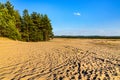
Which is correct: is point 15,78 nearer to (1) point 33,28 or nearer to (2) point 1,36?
(2) point 1,36

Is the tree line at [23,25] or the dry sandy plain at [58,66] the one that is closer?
the dry sandy plain at [58,66]

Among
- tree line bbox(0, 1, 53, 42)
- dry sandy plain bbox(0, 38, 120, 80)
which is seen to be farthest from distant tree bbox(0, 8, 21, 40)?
dry sandy plain bbox(0, 38, 120, 80)

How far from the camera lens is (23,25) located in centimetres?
5472

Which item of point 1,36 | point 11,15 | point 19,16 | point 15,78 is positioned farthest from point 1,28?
point 15,78

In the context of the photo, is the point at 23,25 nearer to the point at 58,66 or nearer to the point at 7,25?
the point at 7,25

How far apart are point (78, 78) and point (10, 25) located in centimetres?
3863

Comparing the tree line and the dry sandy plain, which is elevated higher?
the tree line

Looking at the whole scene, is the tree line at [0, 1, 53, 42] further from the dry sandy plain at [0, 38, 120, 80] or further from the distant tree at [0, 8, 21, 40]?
the dry sandy plain at [0, 38, 120, 80]

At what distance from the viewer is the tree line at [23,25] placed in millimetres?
44094

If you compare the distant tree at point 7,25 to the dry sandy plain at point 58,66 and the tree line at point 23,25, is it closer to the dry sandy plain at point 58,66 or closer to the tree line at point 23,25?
→ the tree line at point 23,25

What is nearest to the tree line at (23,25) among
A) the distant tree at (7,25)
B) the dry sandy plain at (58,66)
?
the distant tree at (7,25)

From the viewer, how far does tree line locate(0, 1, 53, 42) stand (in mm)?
44094

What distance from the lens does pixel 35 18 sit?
5941 centimetres

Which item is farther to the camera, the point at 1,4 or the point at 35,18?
the point at 35,18
